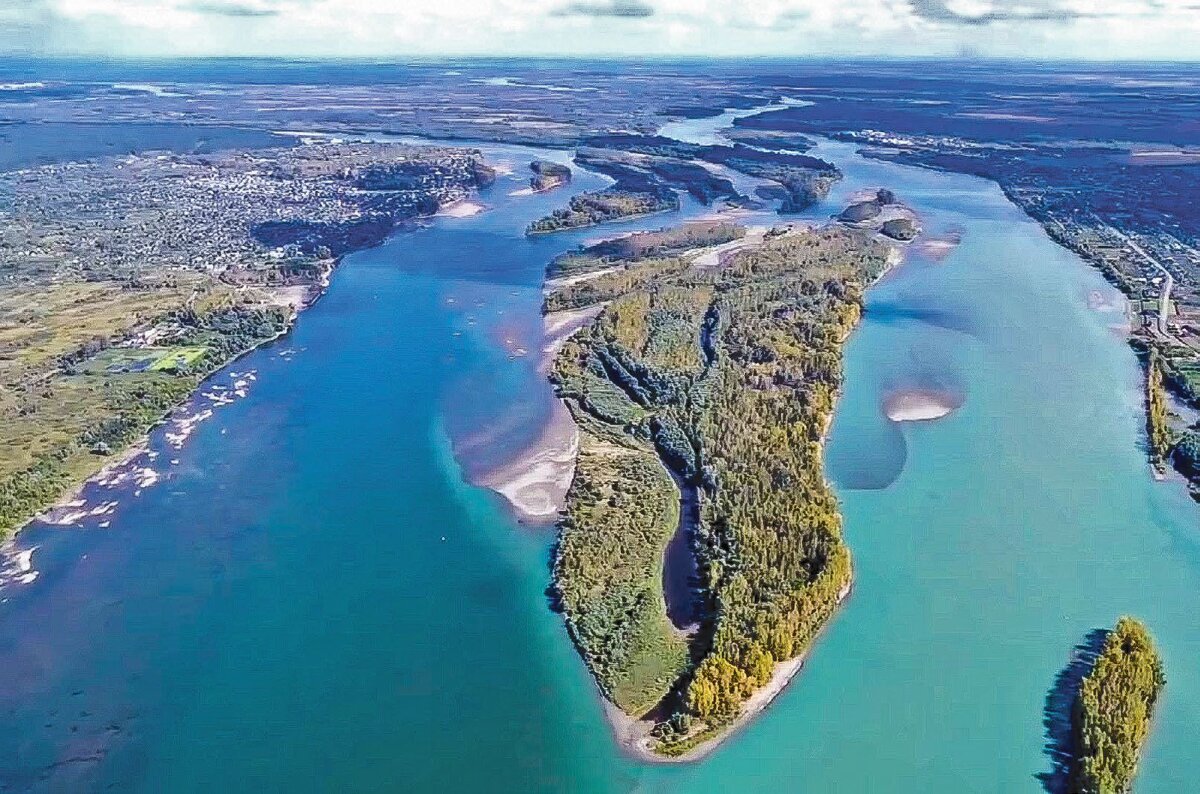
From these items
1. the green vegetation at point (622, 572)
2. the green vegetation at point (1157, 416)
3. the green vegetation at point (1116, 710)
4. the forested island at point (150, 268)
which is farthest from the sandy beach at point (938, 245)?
the green vegetation at point (1116, 710)

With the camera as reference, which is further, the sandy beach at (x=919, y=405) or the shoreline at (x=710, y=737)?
the sandy beach at (x=919, y=405)

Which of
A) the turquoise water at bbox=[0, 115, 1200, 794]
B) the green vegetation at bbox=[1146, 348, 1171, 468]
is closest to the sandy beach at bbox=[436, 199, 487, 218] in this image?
the turquoise water at bbox=[0, 115, 1200, 794]

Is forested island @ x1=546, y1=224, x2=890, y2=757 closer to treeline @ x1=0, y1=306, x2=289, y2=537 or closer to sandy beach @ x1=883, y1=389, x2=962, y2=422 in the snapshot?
sandy beach @ x1=883, y1=389, x2=962, y2=422

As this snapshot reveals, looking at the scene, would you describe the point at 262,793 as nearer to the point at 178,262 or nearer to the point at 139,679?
the point at 139,679

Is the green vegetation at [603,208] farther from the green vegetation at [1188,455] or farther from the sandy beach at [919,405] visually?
the green vegetation at [1188,455]

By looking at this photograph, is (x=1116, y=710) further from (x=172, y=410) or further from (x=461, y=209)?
(x=461, y=209)

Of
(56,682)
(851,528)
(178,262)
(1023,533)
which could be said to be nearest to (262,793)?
(56,682)
